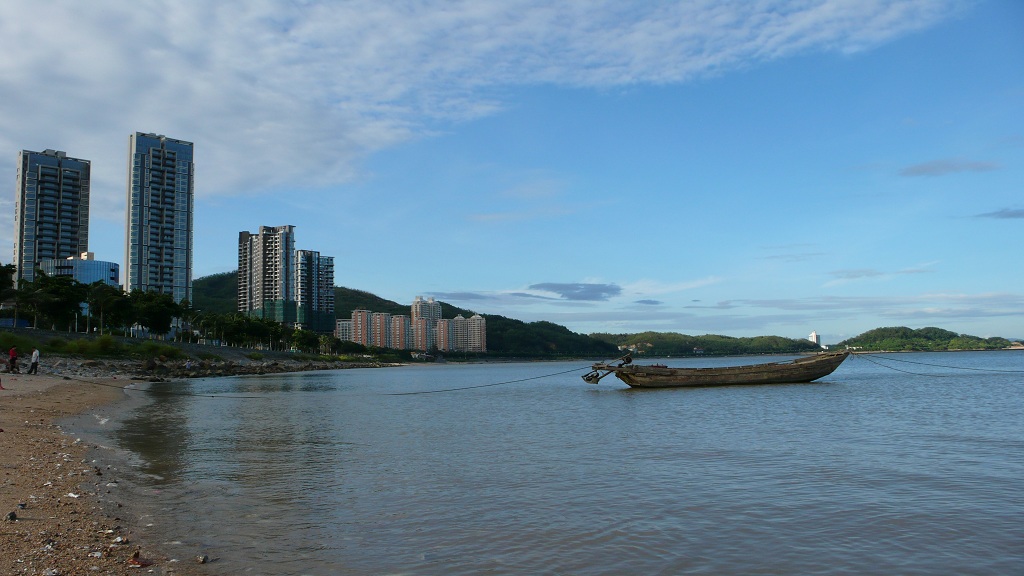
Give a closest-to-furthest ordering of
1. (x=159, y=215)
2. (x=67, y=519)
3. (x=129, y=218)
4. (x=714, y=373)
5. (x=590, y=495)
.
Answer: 1. (x=67, y=519)
2. (x=590, y=495)
3. (x=714, y=373)
4. (x=129, y=218)
5. (x=159, y=215)

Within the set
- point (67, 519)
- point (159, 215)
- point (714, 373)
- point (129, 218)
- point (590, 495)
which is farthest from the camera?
point (159, 215)

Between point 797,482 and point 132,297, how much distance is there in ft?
375

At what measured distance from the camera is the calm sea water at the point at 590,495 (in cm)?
878

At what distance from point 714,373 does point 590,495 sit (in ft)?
148

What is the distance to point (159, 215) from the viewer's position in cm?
15925

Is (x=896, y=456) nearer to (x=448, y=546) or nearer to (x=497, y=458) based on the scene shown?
(x=497, y=458)

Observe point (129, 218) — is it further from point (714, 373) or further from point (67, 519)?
point (67, 519)

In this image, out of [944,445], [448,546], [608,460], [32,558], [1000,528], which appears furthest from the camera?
[944,445]

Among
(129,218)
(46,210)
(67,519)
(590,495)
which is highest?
(46,210)

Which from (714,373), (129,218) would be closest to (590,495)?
(714,373)

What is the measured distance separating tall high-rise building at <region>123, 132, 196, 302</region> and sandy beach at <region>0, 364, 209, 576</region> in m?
153

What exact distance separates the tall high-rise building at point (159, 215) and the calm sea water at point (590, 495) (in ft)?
489

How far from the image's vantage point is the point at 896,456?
1742 cm

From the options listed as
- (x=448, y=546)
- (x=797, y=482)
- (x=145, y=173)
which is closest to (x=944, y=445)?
(x=797, y=482)
